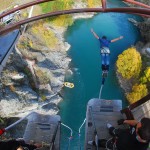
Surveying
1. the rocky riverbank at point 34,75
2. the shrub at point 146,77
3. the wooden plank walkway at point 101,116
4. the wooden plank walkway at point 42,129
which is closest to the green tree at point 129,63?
the shrub at point 146,77

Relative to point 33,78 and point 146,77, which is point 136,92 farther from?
point 33,78

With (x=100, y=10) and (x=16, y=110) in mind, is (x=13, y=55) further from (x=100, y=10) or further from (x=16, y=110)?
(x=100, y=10)

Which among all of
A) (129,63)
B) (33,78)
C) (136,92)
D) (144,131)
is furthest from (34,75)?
(144,131)

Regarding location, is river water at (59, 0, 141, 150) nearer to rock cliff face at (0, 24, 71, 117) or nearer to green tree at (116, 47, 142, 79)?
green tree at (116, 47, 142, 79)

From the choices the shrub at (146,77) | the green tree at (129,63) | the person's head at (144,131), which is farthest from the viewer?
the green tree at (129,63)

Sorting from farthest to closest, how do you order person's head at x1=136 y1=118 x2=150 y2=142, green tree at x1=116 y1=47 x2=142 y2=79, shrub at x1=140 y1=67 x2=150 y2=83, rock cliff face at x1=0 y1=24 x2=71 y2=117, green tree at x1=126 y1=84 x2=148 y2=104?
green tree at x1=116 y1=47 x2=142 y2=79 < shrub at x1=140 y1=67 x2=150 y2=83 < green tree at x1=126 y1=84 x2=148 y2=104 < rock cliff face at x1=0 y1=24 x2=71 y2=117 < person's head at x1=136 y1=118 x2=150 y2=142

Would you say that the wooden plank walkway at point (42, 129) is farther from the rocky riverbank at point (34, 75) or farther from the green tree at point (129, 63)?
the green tree at point (129, 63)

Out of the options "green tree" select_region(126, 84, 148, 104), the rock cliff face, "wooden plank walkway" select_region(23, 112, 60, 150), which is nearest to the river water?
"green tree" select_region(126, 84, 148, 104)
